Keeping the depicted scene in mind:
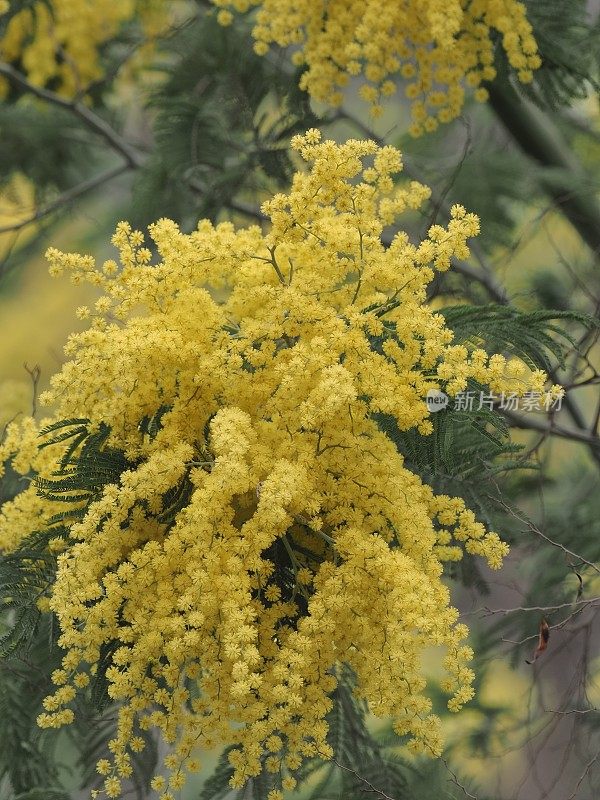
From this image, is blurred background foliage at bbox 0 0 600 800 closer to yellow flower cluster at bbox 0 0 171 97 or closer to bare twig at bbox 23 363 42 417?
yellow flower cluster at bbox 0 0 171 97

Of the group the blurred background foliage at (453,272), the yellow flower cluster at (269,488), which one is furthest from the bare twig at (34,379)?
the yellow flower cluster at (269,488)

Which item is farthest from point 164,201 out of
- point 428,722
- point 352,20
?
point 428,722

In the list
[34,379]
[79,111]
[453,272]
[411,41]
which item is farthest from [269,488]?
[79,111]

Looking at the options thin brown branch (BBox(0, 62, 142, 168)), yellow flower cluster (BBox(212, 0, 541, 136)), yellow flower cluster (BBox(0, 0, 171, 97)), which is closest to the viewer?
yellow flower cluster (BBox(212, 0, 541, 136))

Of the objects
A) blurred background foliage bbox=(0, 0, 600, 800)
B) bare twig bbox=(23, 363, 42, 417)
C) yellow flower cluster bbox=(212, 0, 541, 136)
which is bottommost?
blurred background foliage bbox=(0, 0, 600, 800)

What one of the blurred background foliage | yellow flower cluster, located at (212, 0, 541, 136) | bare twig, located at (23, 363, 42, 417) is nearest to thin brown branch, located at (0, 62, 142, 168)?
the blurred background foliage

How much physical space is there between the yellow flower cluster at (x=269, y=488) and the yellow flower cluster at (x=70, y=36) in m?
3.47

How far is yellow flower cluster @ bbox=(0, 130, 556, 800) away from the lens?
2178 millimetres

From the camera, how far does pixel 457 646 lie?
7.34 ft

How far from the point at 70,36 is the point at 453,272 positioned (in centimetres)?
298

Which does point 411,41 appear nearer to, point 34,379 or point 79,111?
point 34,379

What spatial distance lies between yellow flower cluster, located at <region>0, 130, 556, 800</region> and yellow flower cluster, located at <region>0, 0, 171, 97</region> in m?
3.47

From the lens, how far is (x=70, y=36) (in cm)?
577

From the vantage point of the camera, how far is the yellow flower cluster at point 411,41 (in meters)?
3.09
